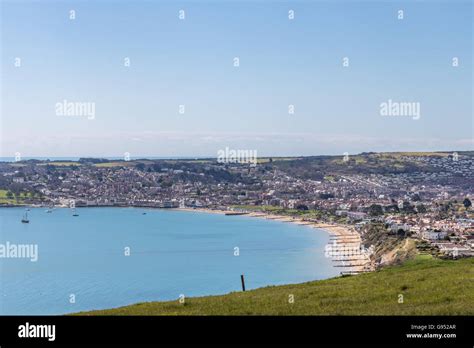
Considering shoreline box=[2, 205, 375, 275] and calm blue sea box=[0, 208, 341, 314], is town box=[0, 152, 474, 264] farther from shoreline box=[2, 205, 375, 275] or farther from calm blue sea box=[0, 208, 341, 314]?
calm blue sea box=[0, 208, 341, 314]

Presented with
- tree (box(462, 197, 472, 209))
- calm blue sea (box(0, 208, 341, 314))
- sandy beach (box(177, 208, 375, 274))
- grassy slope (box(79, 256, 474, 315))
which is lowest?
calm blue sea (box(0, 208, 341, 314))

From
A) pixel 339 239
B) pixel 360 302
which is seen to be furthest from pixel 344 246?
pixel 360 302

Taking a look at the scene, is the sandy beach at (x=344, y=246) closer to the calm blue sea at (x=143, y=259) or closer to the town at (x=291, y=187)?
the calm blue sea at (x=143, y=259)

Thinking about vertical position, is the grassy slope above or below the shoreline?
above

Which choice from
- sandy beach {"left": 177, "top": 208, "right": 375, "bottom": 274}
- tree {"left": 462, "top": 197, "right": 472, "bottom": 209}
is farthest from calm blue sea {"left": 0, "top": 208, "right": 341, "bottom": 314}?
tree {"left": 462, "top": 197, "right": 472, "bottom": 209}

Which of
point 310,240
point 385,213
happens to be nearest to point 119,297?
point 310,240

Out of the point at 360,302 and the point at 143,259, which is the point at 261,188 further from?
the point at 360,302
